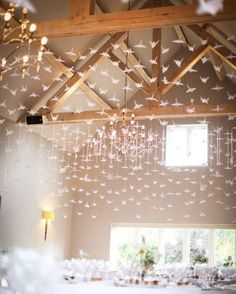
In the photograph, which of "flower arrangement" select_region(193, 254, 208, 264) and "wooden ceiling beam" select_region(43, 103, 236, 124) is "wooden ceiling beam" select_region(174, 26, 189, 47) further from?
"flower arrangement" select_region(193, 254, 208, 264)

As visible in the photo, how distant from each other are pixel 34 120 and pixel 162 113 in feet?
8.65

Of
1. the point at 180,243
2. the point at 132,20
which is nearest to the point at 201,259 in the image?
the point at 180,243

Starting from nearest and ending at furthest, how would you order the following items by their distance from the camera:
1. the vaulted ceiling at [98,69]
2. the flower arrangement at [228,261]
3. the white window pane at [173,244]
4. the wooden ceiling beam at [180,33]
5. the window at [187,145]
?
1. the vaulted ceiling at [98,69]
2. the flower arrangement at [228,261]
3. the wooden ceiling beam at [180,33]
4. the white window pane at [173,244]
5. the window at [187,145]

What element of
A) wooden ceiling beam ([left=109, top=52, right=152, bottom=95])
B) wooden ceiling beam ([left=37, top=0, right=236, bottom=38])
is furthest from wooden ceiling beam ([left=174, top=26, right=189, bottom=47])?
wooden ceiling beam ([left=37, top=0, right=236, bottom=38])

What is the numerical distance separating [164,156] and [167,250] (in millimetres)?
2192

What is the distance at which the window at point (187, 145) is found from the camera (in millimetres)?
11180

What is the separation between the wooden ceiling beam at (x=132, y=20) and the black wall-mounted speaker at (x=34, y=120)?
3.37 meters

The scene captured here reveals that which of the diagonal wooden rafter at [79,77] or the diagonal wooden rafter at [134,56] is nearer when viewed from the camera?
the diagonal wooden rafter at [79,77]

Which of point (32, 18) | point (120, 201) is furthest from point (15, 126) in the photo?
point (120, 201)

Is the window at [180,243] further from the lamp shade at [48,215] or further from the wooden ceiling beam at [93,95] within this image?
the wooden ceiling beam at [93,95]

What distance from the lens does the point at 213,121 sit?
36.6 feet

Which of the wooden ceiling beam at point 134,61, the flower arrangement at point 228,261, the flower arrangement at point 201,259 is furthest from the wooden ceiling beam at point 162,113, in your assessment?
the flower arrangement at point 228,261

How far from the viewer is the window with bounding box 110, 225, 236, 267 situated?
10.8 m

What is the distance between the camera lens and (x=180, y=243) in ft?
36.3
